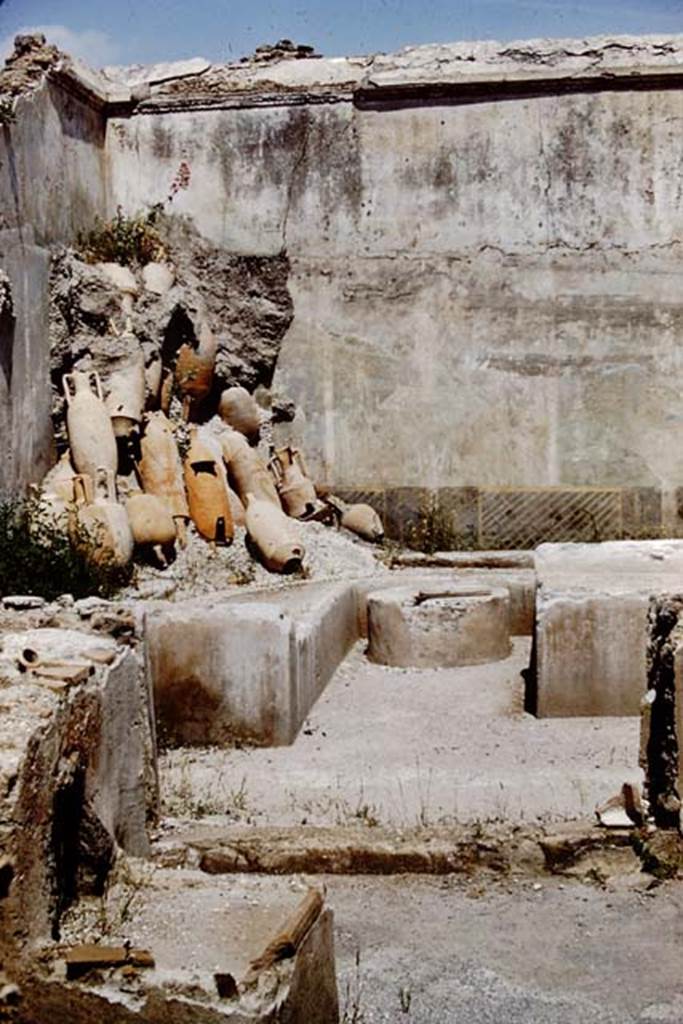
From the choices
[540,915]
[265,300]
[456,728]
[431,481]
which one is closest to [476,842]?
[540,915]

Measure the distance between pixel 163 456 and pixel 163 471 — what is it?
145 millimetres

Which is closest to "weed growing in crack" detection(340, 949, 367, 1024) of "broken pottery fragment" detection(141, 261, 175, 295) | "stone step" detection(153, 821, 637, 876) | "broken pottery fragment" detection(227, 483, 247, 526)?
"stone step" detection(153, 821, 637, 876)

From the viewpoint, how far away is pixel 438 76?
12.4 metres

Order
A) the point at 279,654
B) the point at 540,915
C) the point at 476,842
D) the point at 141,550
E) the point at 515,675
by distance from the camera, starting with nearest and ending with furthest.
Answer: the point at 540,915
the point at 476,842
the point at 279,654
the point at 515,675
the point at 141,550

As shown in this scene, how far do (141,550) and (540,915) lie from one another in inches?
229

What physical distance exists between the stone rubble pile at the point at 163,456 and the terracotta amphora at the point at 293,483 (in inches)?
0.5

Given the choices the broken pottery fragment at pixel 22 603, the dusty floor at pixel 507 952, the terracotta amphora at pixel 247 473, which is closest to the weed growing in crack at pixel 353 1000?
the dusty floor at pixel 507 952

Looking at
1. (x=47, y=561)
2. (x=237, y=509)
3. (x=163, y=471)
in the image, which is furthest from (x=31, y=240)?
(x=47, y=561)

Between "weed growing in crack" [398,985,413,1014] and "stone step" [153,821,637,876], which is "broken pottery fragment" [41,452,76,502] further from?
"weed growing in crack" [398,985,413,1014]

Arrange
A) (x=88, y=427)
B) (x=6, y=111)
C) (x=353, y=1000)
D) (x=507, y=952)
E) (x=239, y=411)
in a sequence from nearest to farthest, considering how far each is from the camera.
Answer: (x=353, y=1000) < (x=507, y=952) < (x=6, y=111) < (x=88, y=427) < (x=239, y=411)

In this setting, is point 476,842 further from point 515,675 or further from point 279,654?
point 515,675

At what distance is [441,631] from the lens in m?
8.80

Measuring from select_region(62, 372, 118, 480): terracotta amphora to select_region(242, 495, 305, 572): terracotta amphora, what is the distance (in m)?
1.17

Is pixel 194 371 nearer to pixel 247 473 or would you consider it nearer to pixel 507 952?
pixel 247 473
